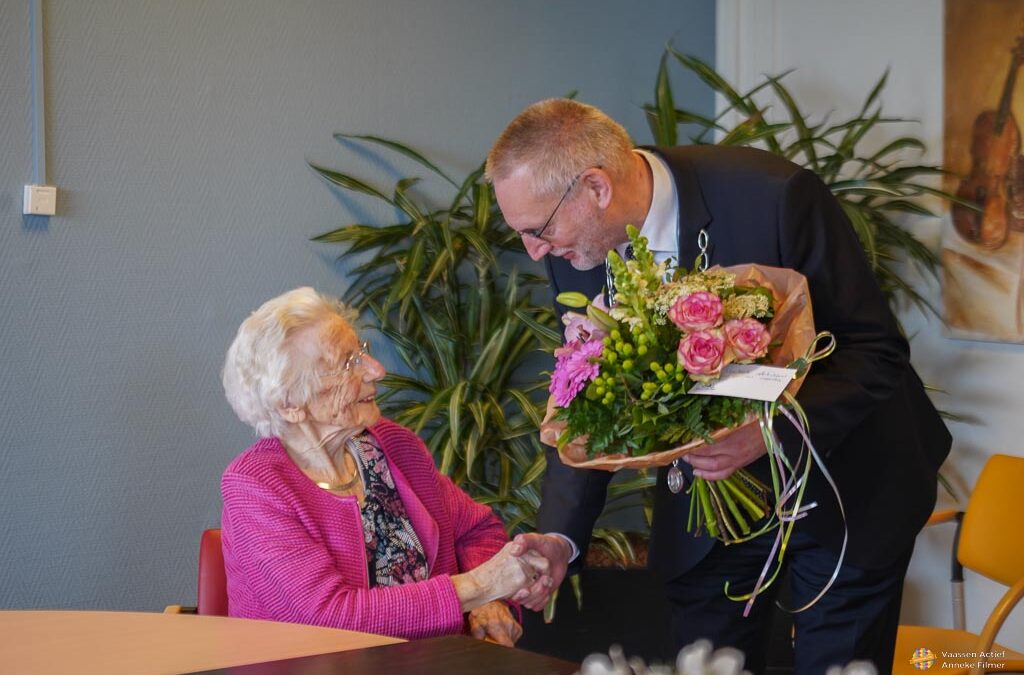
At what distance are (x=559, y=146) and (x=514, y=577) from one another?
2.83 ft

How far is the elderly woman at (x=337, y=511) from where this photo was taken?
2.09 meters

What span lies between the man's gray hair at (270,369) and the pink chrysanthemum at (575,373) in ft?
2.40

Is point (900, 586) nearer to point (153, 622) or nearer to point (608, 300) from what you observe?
point (608, 300)

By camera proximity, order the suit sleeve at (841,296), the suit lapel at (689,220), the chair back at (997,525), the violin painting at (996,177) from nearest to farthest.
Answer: the suit sleeve at (841,296) → the suit lapel at (689,220) → the chair back at (997,525) → the violin painting at (996,177)

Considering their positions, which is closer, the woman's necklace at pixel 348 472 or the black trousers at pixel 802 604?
the black trousers at pixel 802 604

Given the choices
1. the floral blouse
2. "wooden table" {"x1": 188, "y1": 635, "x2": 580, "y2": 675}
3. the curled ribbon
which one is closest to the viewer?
"wooden table" {"x1": 188, "y1": 635, "x2": 580, "y2": 675}

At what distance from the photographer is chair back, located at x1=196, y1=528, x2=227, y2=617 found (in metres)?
2.38

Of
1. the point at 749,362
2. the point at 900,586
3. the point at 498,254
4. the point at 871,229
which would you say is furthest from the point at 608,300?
the point at 498,254

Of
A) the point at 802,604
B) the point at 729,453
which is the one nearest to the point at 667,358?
the point at 729,453

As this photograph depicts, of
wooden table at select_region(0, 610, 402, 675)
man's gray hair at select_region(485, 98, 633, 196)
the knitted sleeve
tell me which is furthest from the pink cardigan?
man's gray hair at select_region(485, 98, 633, 196)

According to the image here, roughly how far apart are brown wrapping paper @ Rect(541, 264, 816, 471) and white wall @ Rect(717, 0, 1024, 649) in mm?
2198

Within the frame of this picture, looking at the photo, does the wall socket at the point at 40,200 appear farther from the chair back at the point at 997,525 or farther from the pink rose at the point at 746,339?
the chair back at the point at 997,525

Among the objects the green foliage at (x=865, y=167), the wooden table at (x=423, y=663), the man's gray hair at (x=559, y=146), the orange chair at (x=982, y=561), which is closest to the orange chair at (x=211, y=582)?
the wooden table at (x=423, y=663)

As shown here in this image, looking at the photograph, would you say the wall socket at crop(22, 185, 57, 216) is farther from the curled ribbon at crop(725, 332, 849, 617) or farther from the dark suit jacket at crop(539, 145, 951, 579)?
the curled ribbon at crop(725, 332, 849, 617)
